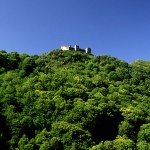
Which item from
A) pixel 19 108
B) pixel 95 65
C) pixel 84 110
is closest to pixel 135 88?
pixel 95 65

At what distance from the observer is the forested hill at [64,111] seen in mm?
45406

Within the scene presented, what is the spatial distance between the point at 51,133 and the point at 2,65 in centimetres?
1827

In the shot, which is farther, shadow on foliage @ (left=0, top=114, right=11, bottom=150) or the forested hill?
the forested hill

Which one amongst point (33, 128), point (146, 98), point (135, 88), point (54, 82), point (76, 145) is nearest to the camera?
point (76, 145)

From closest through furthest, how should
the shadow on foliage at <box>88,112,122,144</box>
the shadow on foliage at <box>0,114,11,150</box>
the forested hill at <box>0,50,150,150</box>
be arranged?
the shadow on foliage at <box>0,114,11,150</box> → the forested hill at <box>0,50,150,150</box> → the shadow on foliage at <box>88,112,122,144</box>

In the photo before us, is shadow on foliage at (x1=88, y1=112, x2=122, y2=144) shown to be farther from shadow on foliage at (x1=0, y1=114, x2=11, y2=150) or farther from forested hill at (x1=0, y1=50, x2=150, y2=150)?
shadow on foliage at (x1=0, y1=114, x2=11, y2=150)

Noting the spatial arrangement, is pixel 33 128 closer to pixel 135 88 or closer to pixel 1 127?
pixel 1 127

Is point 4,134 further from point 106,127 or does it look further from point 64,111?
point 106,127

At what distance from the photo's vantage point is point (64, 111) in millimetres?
50250

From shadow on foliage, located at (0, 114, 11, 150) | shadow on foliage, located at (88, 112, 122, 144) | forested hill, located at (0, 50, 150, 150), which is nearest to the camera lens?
shadow on foliage, located at (0, 114, 11, 150)

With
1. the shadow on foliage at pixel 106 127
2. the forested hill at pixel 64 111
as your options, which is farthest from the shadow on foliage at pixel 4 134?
the shadow on foliage at pixel 106 127

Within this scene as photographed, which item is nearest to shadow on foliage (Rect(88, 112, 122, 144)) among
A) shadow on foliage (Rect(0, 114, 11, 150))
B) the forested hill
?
the forested hill

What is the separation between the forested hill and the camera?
45.4 metres

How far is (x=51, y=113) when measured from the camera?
4988cm
